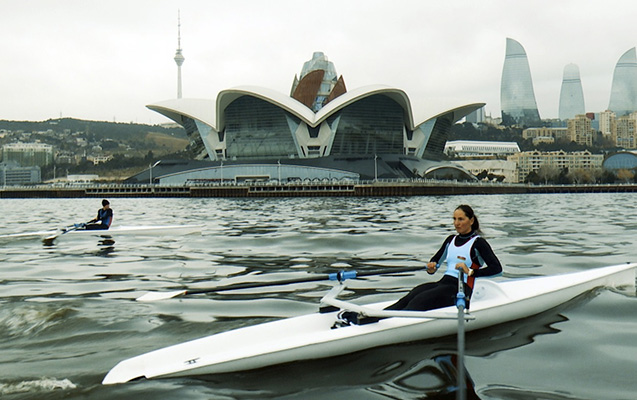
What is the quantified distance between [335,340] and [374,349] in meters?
0.59

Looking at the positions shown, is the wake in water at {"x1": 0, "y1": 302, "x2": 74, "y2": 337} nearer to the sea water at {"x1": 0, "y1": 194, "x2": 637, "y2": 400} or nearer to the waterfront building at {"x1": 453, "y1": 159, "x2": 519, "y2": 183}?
the sea water at {"x1": 0, "y1": 194, "x2": 637, "y2": 400}

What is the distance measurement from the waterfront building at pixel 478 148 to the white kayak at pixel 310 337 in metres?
160

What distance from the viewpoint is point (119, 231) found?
18891 millimetres

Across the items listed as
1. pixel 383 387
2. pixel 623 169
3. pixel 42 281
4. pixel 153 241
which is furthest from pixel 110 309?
pixel 623 169

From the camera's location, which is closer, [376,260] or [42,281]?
[42,281]

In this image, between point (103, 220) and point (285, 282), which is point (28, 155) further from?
point (285, 282)

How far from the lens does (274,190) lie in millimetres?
70062

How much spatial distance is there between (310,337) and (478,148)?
577ft

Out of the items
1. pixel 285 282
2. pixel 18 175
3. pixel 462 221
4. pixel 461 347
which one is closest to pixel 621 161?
pixel 18 175

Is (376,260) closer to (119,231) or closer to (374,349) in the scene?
(374,349)

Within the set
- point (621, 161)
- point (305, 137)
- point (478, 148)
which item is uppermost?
point (478, 148)

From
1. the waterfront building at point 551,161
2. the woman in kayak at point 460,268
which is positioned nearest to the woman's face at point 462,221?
the woman in kayak at point 460,268

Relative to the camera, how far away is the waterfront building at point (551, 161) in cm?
14412

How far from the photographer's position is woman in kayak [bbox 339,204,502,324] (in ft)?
21.9
